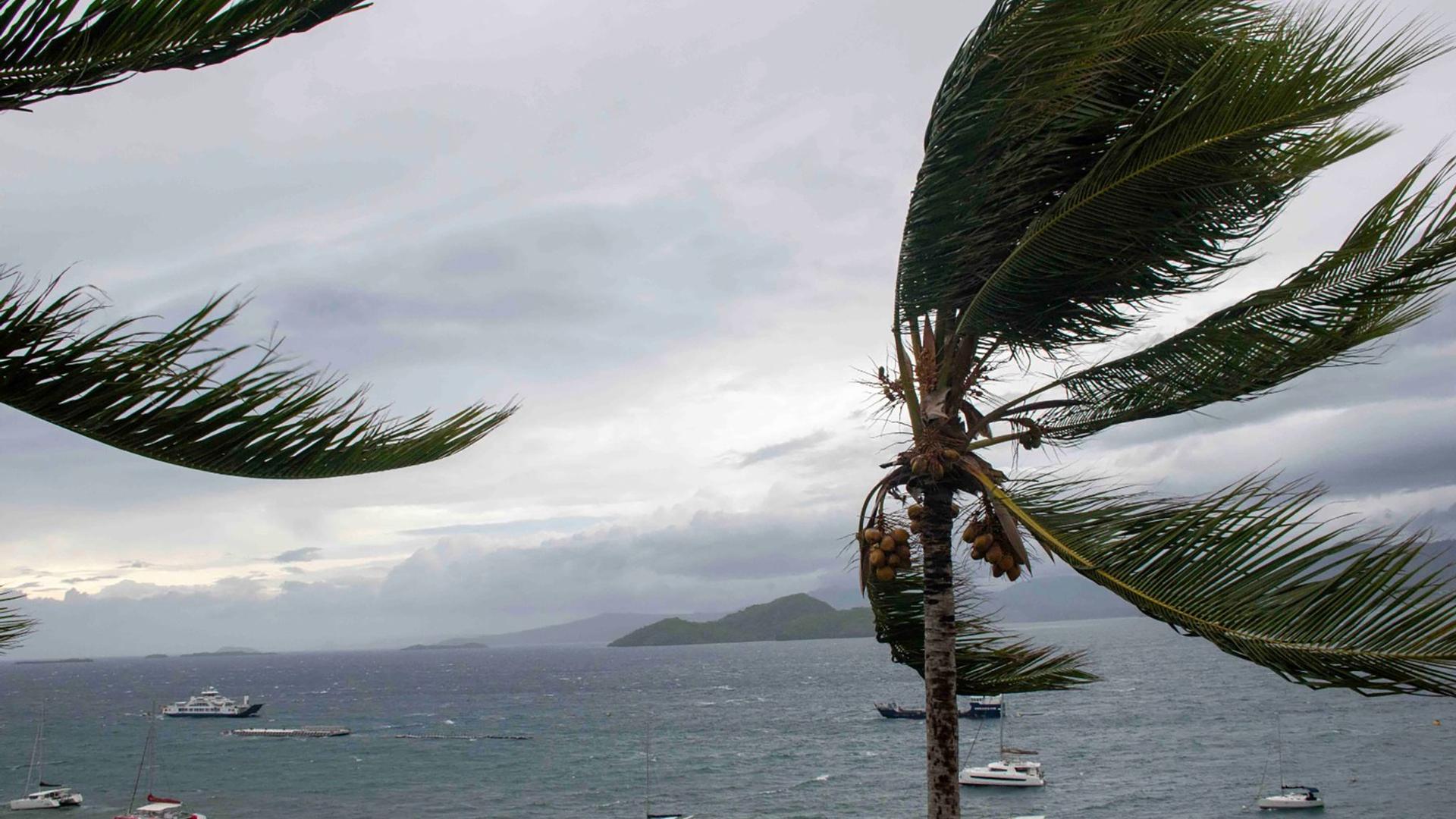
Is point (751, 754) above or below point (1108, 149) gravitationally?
below

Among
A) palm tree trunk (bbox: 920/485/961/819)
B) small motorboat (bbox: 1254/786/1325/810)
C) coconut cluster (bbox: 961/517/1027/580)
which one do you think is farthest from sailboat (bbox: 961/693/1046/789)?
coconut cluster (bbox: 961/517/1027/580)

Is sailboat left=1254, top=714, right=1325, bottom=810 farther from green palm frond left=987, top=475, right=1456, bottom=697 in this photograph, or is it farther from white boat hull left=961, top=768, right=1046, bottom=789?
green palm frond left=987, top=475, right=1456, bottom=697

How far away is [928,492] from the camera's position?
6.10 meters

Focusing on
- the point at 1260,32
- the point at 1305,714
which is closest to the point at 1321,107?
the point at 1260,32

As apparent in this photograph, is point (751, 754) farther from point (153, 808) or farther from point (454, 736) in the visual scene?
point (153, 808)

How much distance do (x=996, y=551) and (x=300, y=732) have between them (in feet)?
344

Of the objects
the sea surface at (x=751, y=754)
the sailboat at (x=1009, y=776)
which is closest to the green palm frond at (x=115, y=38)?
the sea surface at (x=751, y=754)

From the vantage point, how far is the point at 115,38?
85.0 inches

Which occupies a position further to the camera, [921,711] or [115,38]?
[921,711]

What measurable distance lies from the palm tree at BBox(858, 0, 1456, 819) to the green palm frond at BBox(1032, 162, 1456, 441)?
0.04 feet

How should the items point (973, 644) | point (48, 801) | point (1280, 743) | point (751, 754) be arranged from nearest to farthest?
1. point (973, 644)
2. point (48, 801)
3. point (751, 754)
4. point (1280, 743)

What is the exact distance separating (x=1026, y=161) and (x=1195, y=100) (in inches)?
37.4

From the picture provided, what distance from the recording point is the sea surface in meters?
59.4

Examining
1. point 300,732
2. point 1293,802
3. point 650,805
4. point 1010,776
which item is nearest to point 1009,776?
point 1010,776
